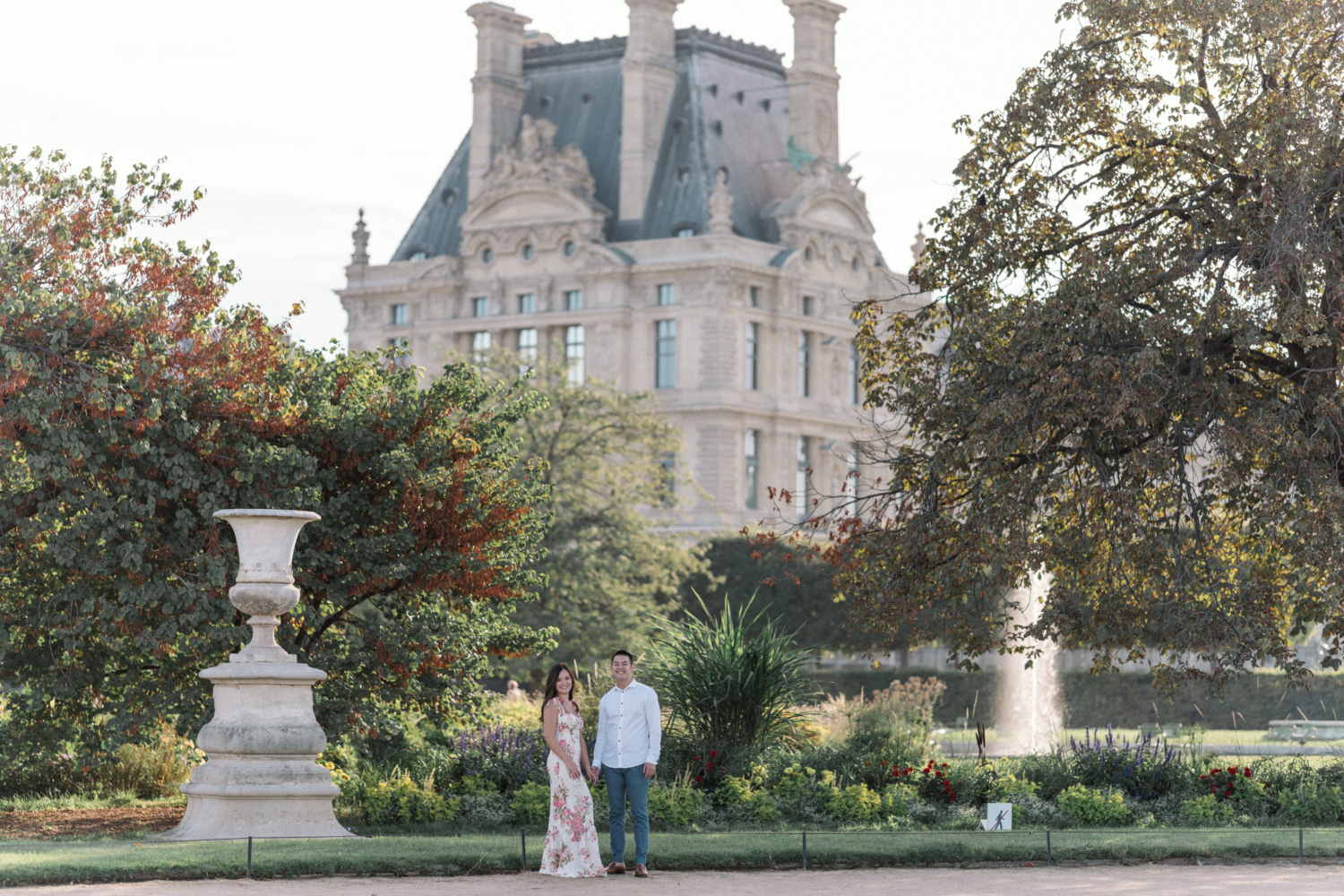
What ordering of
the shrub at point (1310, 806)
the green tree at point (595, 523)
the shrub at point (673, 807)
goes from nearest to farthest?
1. the shrub at point (673, 807)
2. the shrub at point (1310, 806)
3. the green tree at point (595, 523)

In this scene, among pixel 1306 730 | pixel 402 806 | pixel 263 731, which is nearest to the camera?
pixel 263 731

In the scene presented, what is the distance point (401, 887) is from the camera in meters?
14.5

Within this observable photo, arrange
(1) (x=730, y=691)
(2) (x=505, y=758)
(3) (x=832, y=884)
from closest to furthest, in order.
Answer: (3) (x=832, y=884), (2) (x=505, y=758), (1) (x=730, y=691)

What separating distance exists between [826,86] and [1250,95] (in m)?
62.4

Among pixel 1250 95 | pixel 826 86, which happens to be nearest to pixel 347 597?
pixel 1250 95

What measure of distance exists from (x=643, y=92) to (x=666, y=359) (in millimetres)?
10612

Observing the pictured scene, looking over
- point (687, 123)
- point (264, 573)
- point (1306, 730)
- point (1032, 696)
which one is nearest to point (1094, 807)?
point (264, 573)

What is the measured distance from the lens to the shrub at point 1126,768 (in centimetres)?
2095

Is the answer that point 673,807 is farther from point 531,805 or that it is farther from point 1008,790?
point 1008,790

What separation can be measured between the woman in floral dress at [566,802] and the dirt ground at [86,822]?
4.74 metres

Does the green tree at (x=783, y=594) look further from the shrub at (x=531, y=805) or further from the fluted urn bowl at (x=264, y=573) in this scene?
the fluted urn bowl at (x=264, y=573)

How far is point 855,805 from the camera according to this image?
1955 cm

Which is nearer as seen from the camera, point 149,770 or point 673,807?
point 673,807

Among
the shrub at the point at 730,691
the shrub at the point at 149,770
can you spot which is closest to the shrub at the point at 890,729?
the shrub at the point at 730,691
